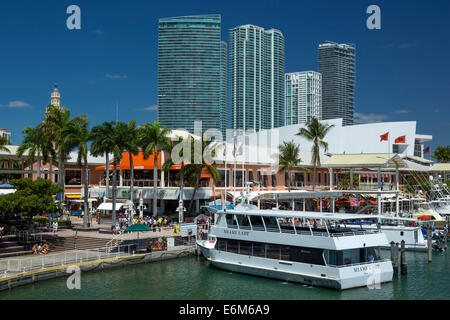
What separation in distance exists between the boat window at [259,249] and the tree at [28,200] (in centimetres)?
1627

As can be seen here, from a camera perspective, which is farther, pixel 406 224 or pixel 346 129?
pixel 346 129

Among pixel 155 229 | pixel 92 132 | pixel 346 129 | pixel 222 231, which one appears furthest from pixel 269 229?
pixel 346 129

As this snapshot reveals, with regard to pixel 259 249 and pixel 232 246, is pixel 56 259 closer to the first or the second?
pixel 232 246

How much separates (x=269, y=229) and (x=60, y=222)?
25.8m

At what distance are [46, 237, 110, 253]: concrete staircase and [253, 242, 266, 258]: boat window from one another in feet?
45.4

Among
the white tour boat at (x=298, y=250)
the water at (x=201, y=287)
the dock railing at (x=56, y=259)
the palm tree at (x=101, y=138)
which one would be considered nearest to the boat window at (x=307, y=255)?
the white tour boat at (x=298, y=250)

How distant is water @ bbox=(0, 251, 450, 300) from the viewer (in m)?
26.7

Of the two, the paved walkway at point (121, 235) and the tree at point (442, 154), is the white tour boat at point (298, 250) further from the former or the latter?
the tree at point (442, 154)

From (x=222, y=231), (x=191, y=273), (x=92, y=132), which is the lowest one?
(x=191, y=273)

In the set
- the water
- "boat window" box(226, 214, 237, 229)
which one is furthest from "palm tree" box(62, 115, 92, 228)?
"boat window" box(226, 214, 237, 229)

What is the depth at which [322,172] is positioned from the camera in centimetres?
7925

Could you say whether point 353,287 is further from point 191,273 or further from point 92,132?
point 92,132

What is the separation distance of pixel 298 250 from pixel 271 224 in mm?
3195

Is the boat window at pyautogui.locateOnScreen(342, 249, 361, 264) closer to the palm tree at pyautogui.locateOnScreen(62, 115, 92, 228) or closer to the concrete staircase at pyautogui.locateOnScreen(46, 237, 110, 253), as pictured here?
Answer: the concrete staircase at pyautogui.locateOnScreen(46, 237, 110, 253)
